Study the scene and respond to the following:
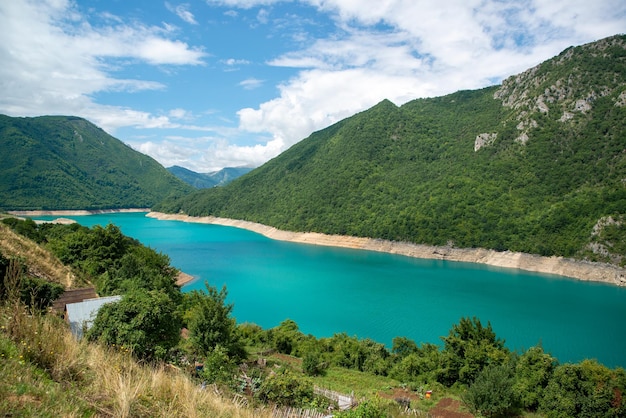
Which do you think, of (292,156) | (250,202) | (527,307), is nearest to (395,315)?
(527,307)

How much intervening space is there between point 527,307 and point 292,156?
339ft

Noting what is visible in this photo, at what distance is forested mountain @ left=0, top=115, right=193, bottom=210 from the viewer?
119 metres

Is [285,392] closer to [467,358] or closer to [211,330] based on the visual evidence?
[211,330]

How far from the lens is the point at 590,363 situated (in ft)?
38.7

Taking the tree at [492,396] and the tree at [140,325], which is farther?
the tree at [492,396]

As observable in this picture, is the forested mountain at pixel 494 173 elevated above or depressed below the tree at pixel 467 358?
above

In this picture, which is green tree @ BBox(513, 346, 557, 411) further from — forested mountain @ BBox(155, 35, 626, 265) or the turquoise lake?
forested mountain @ BBox(155, 35, 626, 265)

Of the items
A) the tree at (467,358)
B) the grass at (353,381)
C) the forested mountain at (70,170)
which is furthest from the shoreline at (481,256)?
the forested mountain at (70,170)

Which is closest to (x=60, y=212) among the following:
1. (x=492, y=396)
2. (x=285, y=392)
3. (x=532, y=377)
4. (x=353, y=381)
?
(x=353, y=381)

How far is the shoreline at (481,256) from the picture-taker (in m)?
42.6

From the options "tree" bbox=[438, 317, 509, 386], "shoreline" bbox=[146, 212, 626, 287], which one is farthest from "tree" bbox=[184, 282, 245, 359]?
"shoreline" bbox=[146, 212, 626, 287]

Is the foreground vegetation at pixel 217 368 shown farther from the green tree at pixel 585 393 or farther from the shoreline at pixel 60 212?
the shoreline at pixel 60 212

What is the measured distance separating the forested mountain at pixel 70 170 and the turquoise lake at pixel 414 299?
A: 86.6 meters

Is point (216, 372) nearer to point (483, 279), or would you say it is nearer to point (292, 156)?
point (483, 279)
